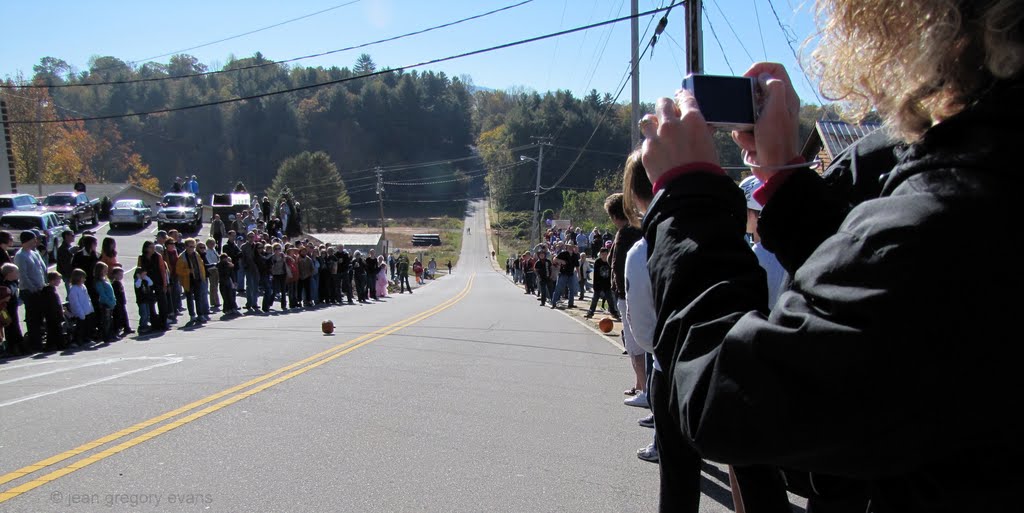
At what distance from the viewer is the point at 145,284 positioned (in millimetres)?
13867

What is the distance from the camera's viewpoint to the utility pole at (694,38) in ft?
39.7

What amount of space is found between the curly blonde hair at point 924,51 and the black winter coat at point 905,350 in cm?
6

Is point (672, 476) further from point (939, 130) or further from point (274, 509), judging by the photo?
point (274, 509)

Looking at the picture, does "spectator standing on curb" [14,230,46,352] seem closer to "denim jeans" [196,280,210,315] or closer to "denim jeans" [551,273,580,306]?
"denim jeans" [196,280,210,315]

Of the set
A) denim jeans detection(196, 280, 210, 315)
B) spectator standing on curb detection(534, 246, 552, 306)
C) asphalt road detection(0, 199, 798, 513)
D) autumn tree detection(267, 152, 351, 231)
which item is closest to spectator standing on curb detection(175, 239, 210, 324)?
denim jeans detection(196, 280, 210, 315)

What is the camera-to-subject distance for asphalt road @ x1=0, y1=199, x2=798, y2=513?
14.6ft

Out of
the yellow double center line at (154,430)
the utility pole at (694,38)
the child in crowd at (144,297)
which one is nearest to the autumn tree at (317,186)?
the child in crowd at (144,297)

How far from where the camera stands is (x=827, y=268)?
37.5 inches

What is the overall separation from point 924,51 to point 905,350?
0.44 meters

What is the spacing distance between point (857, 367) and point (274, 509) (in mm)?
4016

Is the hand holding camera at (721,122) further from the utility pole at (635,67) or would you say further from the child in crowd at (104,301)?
the utility pole at (635,67)

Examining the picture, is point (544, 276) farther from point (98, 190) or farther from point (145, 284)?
point (98, 190)

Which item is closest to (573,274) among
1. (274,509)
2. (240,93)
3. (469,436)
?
(469,436)

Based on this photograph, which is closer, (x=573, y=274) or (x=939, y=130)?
(x=939, y=130)
